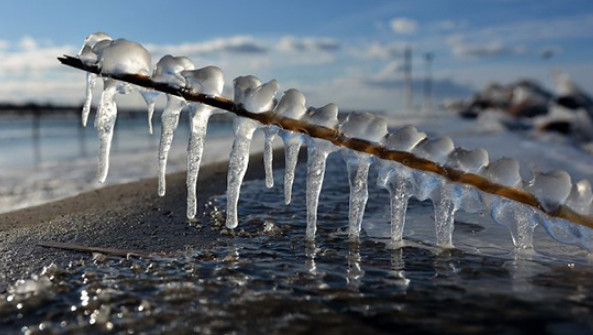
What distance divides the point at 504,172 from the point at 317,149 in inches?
28.7

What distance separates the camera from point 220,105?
200 centimetres

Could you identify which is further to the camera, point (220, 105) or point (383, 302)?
point (220, 105)

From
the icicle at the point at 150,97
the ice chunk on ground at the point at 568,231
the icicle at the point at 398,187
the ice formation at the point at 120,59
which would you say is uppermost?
the ice formation at the point at 120,59

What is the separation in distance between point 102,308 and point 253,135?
870 millimetres

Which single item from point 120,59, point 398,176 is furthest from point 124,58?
point 398,176

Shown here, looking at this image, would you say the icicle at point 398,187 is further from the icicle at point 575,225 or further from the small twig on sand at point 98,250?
the small twig on sand at point 98,250

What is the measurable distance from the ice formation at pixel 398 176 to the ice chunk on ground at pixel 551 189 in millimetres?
481

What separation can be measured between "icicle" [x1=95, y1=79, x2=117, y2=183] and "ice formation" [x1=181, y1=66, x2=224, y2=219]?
0.29 metres

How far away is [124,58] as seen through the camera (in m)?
1.89

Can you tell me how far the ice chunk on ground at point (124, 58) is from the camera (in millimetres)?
1896

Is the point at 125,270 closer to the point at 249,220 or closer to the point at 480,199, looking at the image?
the point at 249,220

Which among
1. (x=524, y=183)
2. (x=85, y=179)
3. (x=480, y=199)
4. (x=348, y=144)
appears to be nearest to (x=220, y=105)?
(x=348, y=144)

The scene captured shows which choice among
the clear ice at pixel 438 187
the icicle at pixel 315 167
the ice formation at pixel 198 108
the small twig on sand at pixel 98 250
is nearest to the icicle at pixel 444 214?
the clear ice at pixel 438 187

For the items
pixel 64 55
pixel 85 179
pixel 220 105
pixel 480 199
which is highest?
pixel 64 55
